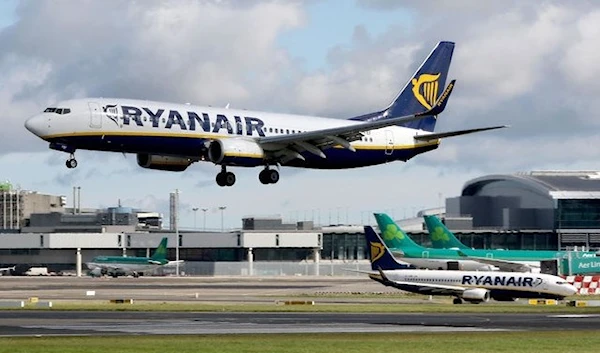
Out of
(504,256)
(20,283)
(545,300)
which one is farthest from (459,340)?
(20,283)

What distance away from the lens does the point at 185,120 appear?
8300cm

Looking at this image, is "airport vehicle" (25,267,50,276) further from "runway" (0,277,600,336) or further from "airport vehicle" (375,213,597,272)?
"runway" (0,277,600,336)

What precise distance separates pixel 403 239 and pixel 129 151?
194 feet

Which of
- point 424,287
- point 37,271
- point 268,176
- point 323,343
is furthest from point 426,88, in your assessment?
point 37,271

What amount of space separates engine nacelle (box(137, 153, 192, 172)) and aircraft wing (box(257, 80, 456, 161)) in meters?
5.55

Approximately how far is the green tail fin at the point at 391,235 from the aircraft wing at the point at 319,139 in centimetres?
4628

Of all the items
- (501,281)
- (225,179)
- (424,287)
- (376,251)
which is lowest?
(424,287)

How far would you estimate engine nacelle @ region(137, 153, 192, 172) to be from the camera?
86500mm

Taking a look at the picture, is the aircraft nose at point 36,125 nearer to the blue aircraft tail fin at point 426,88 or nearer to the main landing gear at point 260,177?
the main landing gear at point 260,177

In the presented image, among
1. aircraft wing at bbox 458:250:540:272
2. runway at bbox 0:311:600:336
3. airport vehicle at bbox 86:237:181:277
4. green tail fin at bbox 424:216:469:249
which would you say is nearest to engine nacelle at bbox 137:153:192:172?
runway at bbox 0:311:600:336

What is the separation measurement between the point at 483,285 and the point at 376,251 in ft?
57.3

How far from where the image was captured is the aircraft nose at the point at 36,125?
78.8m

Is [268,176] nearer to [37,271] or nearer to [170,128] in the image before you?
[170,128]

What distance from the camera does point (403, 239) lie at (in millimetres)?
136375
